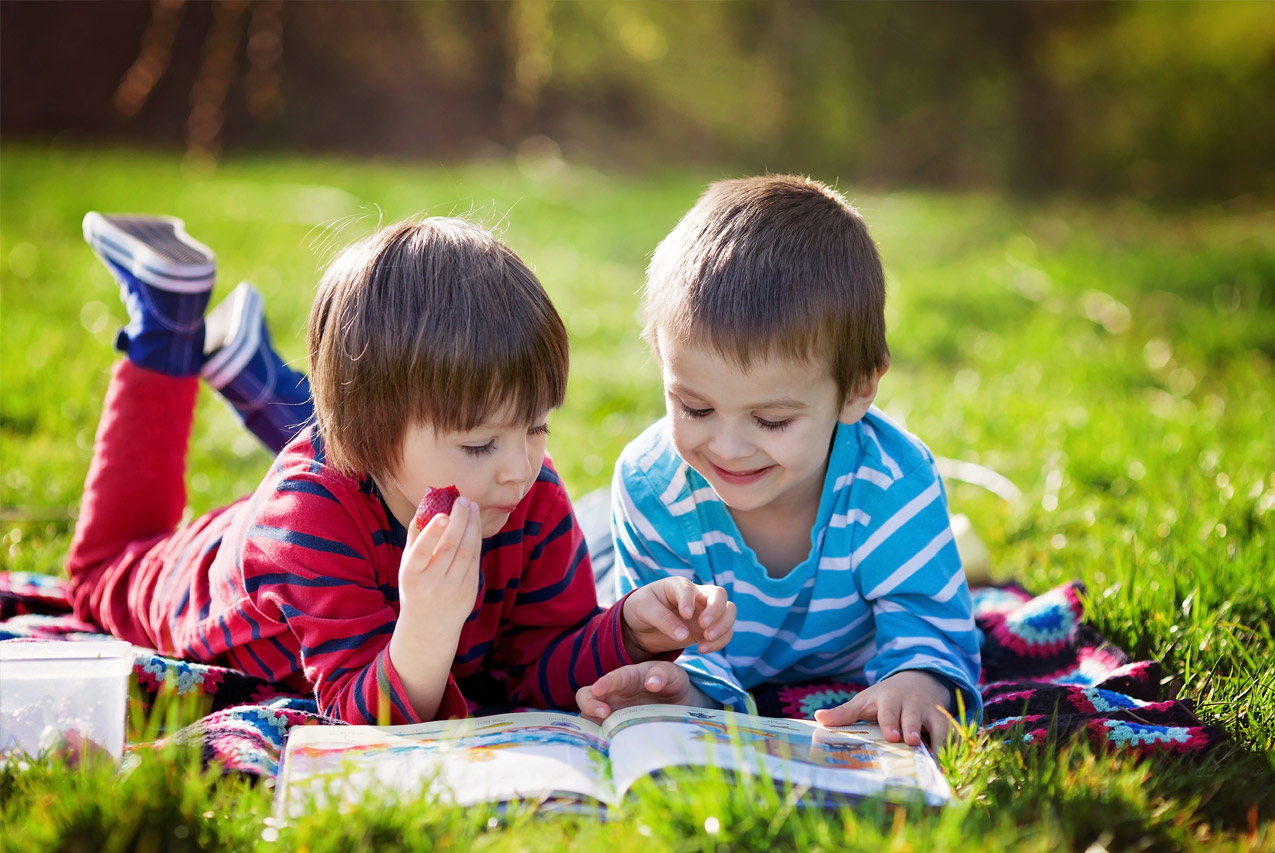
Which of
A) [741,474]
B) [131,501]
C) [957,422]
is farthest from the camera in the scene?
[957,422]

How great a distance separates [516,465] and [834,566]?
715 millimetres

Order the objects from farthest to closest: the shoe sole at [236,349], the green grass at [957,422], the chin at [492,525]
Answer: the shoe sole at [236,349]
the chin at [492,525]
the green grass at [957,422]

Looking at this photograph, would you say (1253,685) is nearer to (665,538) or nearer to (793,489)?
(793,489)

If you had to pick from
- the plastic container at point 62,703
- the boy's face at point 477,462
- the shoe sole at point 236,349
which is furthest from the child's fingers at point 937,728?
the shoe sole at point 236,349

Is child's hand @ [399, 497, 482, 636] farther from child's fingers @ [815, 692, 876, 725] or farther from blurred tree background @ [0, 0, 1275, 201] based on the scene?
blurred tree background @ [0, 0, 1275, 201]

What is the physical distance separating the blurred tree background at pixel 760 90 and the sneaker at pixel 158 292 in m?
5.38

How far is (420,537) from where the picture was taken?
1751 mm

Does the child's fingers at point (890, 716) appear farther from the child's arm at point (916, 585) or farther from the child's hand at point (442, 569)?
the child's hand at point (442, 569)

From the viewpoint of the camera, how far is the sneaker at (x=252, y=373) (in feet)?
9.18

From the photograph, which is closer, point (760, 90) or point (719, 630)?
point (719, 630)

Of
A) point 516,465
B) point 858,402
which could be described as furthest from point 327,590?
point 858,402

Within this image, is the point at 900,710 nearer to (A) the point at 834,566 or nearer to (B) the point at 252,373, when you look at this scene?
(A) the point at 834,566

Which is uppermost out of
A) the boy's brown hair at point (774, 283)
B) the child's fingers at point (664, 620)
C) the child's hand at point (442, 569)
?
the boy's brown hair at point (774, 283)

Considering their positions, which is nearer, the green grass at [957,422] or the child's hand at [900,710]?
the green grass at [957,422]
